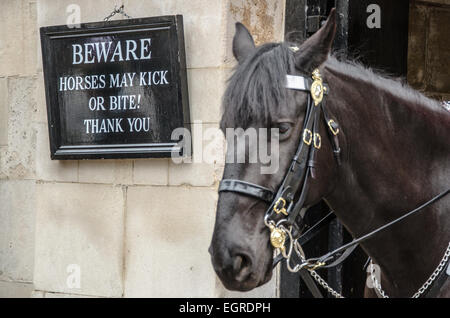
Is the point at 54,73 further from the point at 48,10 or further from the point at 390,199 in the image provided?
the point at 390,199

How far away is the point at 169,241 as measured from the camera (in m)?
5.11

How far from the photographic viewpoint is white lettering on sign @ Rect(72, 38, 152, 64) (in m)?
5.11

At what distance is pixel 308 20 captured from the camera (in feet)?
16.7

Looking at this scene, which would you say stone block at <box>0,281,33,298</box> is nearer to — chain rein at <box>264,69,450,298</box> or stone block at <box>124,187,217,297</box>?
stone block at <box>124,187,217,297</box>

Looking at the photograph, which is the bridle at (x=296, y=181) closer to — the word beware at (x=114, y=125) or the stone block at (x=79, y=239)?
the word beware at (x=114, y=125)

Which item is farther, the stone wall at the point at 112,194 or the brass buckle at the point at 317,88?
the stone wall at the point at 112,194

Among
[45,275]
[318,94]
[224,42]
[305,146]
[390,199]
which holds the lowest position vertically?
[45,275]

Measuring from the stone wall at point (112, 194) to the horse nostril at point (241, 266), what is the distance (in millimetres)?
2185

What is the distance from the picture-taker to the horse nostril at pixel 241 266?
2.69 m

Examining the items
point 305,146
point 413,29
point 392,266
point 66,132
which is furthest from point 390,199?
point 413,29

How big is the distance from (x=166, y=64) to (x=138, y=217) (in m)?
1.11

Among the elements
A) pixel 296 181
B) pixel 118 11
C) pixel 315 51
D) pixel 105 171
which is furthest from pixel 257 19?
pixel 296 181

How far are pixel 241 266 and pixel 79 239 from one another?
9.96 feet

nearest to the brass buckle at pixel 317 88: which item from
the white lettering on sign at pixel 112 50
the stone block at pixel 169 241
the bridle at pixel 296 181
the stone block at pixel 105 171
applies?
the bridle at pixel 296 181
